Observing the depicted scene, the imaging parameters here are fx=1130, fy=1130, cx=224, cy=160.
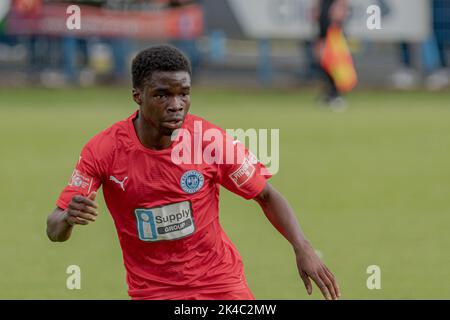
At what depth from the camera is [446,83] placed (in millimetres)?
28234

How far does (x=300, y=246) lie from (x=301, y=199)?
6711 mm

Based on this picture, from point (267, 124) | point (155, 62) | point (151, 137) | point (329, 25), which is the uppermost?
point (329, 25)

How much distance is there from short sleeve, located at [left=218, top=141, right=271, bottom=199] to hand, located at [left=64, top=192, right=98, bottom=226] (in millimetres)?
890

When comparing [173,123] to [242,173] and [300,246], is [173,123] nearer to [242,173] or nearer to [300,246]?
[242,173]

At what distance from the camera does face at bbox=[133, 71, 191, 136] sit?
589 cm

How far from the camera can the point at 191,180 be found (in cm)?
614

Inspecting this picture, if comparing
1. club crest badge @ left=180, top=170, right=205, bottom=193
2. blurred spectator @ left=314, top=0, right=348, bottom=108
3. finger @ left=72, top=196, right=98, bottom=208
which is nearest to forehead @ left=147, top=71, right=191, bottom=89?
club crest badge @ left=180, top=170, right=205, bottom=193

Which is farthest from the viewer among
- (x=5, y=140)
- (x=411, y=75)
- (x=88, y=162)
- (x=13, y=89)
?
(x=411, y=75)

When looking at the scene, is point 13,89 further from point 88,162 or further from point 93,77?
point 88,162

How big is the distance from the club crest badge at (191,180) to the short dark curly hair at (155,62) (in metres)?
0.54

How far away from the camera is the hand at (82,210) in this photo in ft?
18.2

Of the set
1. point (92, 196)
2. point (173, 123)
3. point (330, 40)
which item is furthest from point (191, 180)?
point (330, 40)
